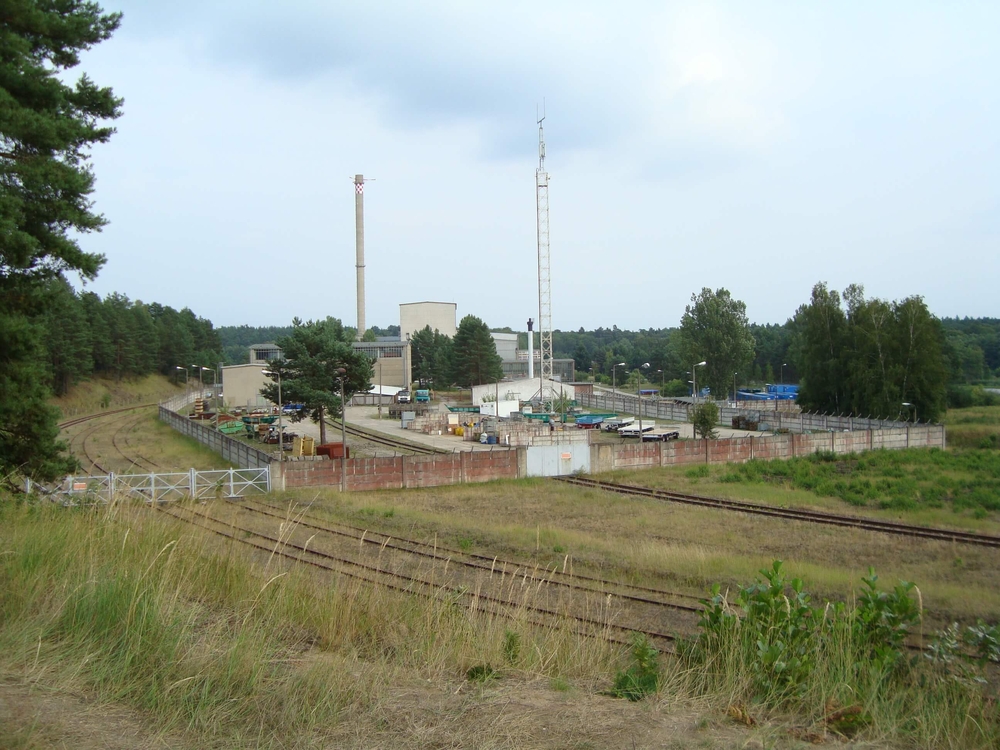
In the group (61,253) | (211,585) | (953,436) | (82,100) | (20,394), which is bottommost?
(953,436)

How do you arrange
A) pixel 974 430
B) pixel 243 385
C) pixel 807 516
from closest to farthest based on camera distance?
pixel 807 516, pixel 974 430, pixel 243 385

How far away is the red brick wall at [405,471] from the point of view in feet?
89.3

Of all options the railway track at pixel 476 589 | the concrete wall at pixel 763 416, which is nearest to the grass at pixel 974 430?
the concrete wall at pixel 763 416

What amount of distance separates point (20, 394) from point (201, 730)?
544 inches

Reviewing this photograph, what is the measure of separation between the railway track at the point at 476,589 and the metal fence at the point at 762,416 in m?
37.9

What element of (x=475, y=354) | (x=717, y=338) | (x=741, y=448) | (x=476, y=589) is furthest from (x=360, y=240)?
(x=476, y=589)

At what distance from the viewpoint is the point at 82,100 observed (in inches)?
514

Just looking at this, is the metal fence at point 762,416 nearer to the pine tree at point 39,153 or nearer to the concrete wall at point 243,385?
the concrete wall at point 243,385

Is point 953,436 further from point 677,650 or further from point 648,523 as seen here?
point 677,650

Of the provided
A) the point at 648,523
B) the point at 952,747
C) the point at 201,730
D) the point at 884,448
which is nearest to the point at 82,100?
the point at 201,730

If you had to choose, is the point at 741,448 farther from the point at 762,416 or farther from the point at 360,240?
the point at 360,240

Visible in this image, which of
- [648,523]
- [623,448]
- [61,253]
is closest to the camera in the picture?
[61,253]

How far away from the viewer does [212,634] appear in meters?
4.91

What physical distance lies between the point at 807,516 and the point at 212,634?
856 inches
